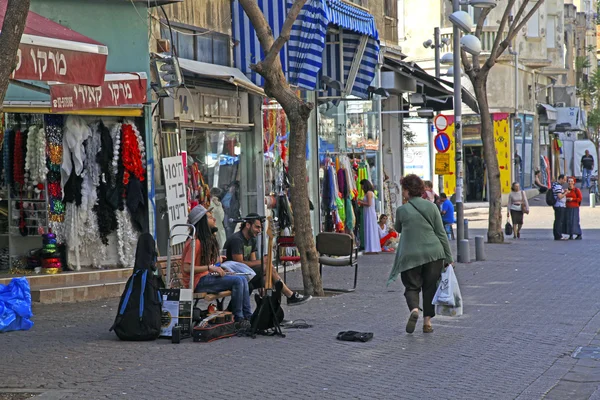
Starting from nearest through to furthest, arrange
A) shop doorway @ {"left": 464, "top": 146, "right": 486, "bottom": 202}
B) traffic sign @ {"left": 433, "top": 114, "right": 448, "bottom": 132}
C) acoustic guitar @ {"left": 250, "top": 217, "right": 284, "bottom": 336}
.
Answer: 1. acoustic guitar @ {"left": 250, "top": 217, "right": 284, "bottom": 336}
2. traffic sign @ {"left": 433, "top": 114, "right": 448, "bottom": 132}
3. shop doorway @ {"left": 464, "top": 146, "right": 486, "bottom": 202}

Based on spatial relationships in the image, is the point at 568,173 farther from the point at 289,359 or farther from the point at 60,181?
the point at 289,359

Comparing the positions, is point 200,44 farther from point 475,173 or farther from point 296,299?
point 475,173

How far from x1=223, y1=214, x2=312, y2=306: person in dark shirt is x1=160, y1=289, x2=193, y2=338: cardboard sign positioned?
1661 millimetres

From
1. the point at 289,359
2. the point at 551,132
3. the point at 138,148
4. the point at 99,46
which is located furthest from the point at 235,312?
the point at 551,132

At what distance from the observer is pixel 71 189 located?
50.3 feet

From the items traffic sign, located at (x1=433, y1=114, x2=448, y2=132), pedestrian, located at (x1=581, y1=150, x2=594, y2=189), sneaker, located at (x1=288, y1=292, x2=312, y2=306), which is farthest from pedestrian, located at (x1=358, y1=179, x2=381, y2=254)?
pedestrian, located at (x1=581, y1=150, x2=594, y2=189)

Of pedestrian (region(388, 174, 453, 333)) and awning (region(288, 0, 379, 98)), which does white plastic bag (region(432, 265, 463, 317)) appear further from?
awning (region(288, 0, 379, 98))

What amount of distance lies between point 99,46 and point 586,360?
572 centimetres

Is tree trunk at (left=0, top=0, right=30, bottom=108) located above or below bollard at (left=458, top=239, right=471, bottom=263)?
above

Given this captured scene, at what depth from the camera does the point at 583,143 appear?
2618 inches

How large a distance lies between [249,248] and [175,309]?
8.48 feet

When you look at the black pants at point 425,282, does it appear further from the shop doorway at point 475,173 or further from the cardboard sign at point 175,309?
the shop doorway at point 475,173

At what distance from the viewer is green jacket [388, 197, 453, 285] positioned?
11516 mm

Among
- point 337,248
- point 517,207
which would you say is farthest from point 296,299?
point 517,207
